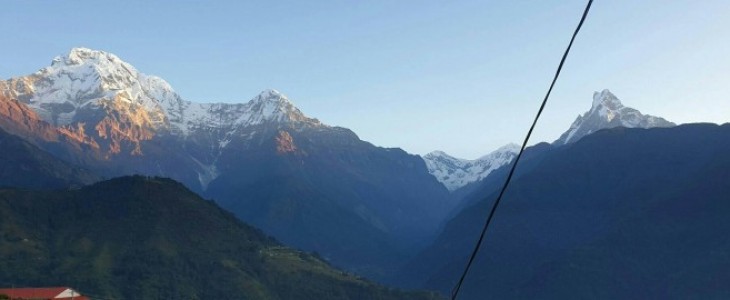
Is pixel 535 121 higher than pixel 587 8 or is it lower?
lower

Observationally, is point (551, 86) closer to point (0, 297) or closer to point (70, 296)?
point (0, 297)

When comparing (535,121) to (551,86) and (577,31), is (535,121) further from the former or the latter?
(577,31)

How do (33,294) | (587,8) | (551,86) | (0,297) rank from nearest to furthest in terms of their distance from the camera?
(587,8)
(551,86)
(0,297)
(33,294)

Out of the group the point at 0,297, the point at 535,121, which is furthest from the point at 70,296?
the point at 535,121

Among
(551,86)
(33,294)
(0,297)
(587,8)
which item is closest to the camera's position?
(587,8)

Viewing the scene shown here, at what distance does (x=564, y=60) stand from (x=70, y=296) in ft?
654

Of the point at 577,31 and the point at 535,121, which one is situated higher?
the point at 577,31

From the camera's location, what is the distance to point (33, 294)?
183875 millimetres

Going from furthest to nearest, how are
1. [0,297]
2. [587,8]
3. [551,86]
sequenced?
[0,297], [551,86], [587,8]

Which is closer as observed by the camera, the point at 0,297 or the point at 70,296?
the point at 0,297

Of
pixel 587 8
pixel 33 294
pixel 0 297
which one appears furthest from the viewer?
pixel 33 294

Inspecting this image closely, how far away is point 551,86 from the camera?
46.7ft

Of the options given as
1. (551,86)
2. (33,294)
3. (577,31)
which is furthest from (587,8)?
(33,294)

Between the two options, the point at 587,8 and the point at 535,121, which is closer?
the point at 587,8
